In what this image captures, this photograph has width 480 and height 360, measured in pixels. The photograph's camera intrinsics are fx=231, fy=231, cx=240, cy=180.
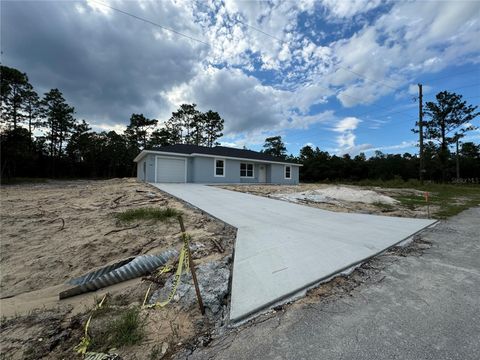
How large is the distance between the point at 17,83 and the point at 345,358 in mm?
39508

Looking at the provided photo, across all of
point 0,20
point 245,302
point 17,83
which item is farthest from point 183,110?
point 245,302

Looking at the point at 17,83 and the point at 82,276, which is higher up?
the point at 17,83

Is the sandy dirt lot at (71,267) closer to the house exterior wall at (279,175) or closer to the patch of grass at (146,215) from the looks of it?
the patch of grass at (146,215)

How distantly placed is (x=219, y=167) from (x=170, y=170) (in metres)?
3.93

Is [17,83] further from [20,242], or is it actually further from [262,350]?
[262,350]

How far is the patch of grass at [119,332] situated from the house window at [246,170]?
1862 centimetres

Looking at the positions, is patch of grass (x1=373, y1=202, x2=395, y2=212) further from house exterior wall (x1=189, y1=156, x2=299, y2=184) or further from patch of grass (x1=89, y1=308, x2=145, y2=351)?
house exterior wall (x1=189, y1=156, x2=299, y2=184)

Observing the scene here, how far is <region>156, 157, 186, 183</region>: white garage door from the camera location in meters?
17.0

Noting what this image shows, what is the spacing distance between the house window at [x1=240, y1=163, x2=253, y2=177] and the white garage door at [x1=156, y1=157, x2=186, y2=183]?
5342 mm

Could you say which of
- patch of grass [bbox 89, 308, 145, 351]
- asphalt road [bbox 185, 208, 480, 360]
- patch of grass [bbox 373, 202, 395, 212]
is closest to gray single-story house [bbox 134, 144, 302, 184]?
patch of grass [bbox 373, 202, 395, 212]

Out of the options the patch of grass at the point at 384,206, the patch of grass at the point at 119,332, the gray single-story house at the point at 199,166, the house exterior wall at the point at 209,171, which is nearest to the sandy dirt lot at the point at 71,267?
the patch of grass at the point at 119,332

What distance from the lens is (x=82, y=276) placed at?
3320mm

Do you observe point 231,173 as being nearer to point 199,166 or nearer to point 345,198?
point 199,166

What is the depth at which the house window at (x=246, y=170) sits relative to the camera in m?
20.8
